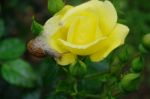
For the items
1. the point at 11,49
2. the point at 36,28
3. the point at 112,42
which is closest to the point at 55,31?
the point at 36,28

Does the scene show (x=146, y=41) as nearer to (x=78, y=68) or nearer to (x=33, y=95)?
(x=78, y=68)

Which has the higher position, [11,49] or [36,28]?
[36,28]

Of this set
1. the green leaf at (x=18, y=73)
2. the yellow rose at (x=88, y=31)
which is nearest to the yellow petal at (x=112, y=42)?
the yellow rose at (x=88, y=31)

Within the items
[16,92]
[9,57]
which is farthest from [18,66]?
[16,92]

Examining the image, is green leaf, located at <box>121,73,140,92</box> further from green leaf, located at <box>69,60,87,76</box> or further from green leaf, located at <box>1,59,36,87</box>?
green leaf, located at <box>1,59,36,87</box>

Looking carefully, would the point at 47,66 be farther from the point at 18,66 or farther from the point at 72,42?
the point at 72,42

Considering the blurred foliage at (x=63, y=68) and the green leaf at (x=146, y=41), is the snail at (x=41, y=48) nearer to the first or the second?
the blurred foliage at (x=63, y=68)
